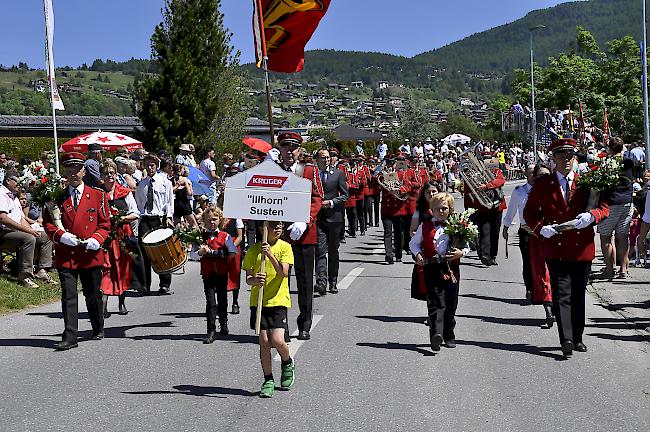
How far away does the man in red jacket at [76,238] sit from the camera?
34.3 ft

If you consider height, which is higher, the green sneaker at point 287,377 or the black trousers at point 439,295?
the black trousers at point 439,295

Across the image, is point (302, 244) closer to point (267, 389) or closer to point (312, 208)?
point (312, 208)

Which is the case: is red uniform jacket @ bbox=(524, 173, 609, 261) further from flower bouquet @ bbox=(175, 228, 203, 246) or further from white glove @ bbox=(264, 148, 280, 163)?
flower bouquet @ bbox=(175, 228, 203, 246)

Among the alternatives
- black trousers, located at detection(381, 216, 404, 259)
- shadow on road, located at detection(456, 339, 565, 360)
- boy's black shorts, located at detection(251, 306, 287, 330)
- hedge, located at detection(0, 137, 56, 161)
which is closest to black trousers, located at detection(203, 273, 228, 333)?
shadow on road, located at detection(456, 339, 565, 360)

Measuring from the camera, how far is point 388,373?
29.3ft

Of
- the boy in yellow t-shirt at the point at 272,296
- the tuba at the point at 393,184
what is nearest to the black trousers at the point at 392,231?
the tuba at the point at 393,184

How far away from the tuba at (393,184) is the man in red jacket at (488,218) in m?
1.32

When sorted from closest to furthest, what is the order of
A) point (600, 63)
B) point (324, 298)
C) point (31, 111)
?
point (324, 298)
point (600, 63)
point (31, 111)

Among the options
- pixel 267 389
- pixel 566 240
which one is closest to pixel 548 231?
pixel 566 240

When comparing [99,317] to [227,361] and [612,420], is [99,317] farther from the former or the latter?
[612,420]

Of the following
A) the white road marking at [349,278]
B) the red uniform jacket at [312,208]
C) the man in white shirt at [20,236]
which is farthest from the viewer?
the white road marking at [349,278]

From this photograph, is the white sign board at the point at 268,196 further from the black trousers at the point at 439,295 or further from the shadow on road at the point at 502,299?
the shadow on road at the point at 502,299

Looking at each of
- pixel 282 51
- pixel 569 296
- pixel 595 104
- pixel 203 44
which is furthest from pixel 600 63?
pixel 569 296

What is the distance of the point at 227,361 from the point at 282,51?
823cm
